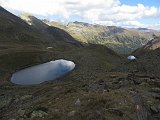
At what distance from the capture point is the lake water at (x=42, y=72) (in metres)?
78.2

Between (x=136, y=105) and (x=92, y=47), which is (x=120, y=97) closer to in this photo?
(x=136, y=105)

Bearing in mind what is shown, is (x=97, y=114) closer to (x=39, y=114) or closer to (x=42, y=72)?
(x=39, y=114)

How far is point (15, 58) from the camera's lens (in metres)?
102

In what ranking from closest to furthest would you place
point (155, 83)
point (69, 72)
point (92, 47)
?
1. point (155, 83)
2. point (69, 72)
3. point (92, 47)

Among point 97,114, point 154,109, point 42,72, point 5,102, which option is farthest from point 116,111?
point 42,72

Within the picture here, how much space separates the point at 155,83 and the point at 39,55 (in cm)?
6924

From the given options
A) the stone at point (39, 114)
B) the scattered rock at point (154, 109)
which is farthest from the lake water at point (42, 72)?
the scattered rock at point (154, 109)

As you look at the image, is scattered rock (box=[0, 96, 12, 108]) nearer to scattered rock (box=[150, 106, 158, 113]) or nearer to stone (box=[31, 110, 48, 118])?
stone (box=[31, 110, 48, 118])

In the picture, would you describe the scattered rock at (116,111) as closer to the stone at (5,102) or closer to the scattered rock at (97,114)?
the scattered rock at (97,114)

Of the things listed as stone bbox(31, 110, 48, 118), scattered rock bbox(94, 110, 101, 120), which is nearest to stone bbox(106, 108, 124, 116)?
scattered rock bbox(94, 110, 101, 120)

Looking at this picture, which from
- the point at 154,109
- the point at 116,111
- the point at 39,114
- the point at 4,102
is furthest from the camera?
the point at 4,102

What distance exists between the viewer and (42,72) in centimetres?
8888

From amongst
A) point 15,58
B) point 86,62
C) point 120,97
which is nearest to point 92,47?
point 86,62

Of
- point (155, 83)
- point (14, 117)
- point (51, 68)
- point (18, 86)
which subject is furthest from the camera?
point (51, 68)
